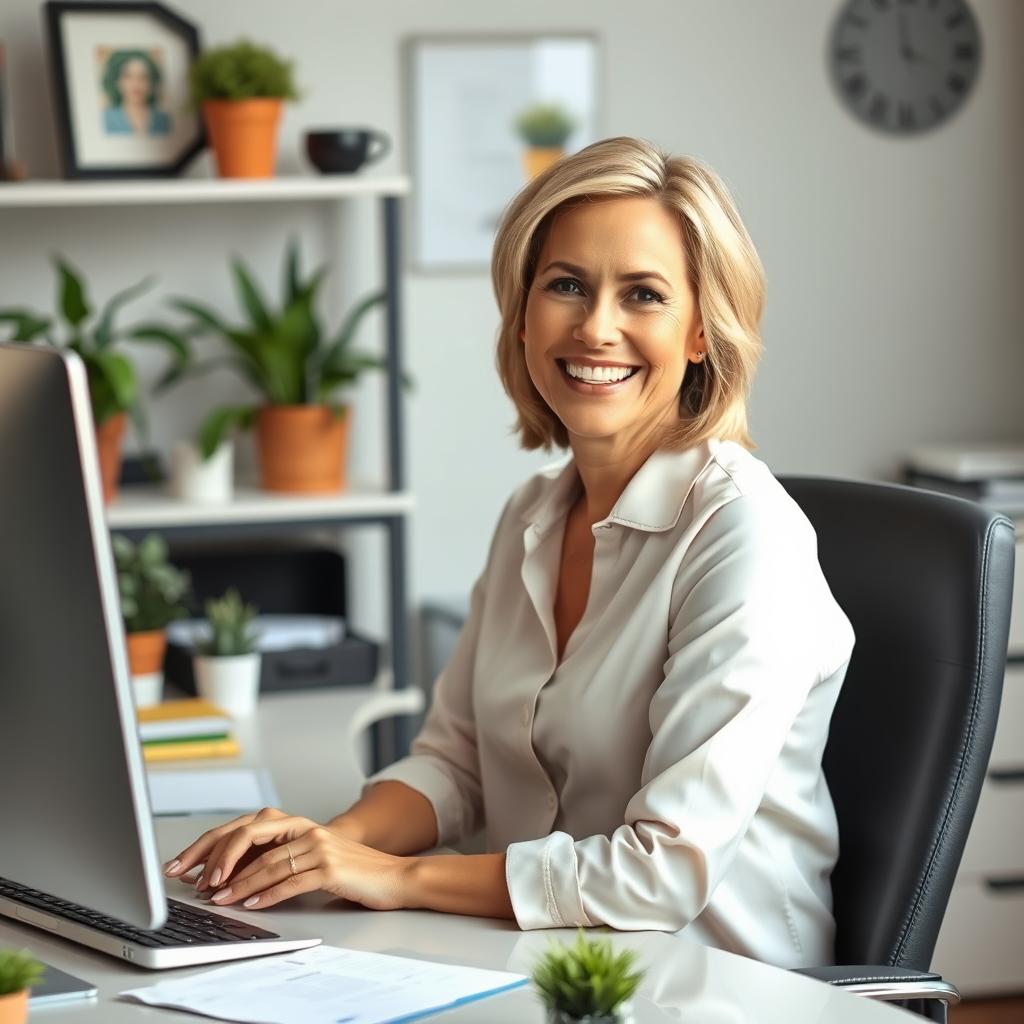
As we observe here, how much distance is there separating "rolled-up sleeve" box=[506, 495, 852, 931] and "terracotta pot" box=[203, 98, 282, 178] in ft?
5.52

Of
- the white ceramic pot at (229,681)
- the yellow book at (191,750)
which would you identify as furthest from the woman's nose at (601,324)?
the white ceramic pot at (229,681)

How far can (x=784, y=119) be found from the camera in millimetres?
3354

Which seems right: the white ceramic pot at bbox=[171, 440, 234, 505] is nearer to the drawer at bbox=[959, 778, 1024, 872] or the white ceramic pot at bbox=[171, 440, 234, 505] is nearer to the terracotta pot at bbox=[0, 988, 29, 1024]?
the drawer at bbox=[959, 778, 1024, 872]

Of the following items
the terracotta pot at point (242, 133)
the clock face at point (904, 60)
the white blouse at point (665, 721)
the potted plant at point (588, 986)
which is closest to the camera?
the potted plant at point (588, 986)

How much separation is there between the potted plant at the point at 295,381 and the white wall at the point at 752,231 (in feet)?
0.83

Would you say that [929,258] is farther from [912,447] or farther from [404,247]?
[404,247]

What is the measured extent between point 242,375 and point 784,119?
126cm

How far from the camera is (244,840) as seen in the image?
141cm

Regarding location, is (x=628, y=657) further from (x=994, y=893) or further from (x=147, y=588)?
(x=994, y=893)

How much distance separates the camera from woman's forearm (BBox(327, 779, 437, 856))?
161cm

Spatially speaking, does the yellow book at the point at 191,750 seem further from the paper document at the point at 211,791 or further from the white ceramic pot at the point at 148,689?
the white ceramic pot at the point at 148,689

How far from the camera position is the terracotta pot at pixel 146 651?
2574 mm

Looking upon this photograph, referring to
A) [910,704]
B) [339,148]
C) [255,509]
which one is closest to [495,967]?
[910,704]

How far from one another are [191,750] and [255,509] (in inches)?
28.2
